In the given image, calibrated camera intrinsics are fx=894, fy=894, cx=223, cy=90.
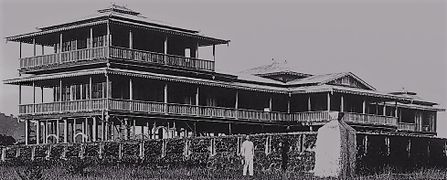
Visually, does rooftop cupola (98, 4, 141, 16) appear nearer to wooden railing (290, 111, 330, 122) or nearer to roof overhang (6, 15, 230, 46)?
roof overhang (6, 15, 230, 46)

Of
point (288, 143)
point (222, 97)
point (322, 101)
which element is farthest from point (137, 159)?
point (322, 101)

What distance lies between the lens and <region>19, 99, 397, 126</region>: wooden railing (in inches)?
1769

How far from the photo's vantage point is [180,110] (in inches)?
1893

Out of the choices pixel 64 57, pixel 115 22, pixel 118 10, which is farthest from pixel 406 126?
pixel 115 22

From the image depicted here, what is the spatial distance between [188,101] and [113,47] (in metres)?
7.21

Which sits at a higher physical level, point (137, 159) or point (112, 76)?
point (112, 76)

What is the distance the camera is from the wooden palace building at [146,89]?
150 ft

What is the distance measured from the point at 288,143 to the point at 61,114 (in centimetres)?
2161

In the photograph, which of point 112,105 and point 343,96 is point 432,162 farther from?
point 343,96

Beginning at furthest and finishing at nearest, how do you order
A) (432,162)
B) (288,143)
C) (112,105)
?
(112,105) → (432,162) → (288,143)

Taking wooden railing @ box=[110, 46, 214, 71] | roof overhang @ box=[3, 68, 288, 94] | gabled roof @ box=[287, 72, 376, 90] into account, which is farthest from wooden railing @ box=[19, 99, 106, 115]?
gabled roof @ box=[287, 72, 376, 90]

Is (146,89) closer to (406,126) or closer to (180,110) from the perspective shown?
(180,110)

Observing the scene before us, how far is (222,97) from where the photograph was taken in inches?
2131

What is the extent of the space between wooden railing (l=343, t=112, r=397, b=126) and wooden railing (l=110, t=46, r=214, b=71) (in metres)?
9.72
